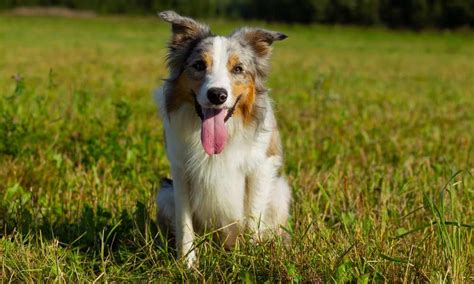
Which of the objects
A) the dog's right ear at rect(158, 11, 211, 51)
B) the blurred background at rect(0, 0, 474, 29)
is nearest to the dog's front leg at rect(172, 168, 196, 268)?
the dog's right ear at rect(158, 11, 211, 51)

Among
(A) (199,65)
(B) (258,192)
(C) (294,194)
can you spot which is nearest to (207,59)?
(A) (199,65)

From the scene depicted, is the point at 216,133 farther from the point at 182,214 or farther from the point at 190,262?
the point at 190,262

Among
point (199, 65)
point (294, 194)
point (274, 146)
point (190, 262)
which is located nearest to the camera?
point (190, 262)

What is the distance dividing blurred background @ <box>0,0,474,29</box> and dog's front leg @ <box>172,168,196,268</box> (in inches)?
2419

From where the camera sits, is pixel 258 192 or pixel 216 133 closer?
pixel 216 133

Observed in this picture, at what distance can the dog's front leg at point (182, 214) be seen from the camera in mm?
3832

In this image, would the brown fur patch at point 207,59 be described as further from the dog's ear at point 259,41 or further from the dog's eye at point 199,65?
the dog's ear at point 259,41

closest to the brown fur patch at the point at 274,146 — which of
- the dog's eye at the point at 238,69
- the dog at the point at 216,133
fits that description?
the dog at the point at 216,133

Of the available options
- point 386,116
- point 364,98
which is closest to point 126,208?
point 386,116

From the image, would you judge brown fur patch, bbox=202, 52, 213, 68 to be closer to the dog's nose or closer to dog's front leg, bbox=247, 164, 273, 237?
the dog's nose

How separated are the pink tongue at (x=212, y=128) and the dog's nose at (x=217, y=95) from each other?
116mm

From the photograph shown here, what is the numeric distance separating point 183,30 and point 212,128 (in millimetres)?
787

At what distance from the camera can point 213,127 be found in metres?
3.66

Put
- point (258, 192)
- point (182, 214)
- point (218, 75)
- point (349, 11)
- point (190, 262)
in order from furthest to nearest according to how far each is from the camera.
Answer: point (349, 11) < point (258, 192) < point (182, 214) < point (218, 75) < point (190, 262)
